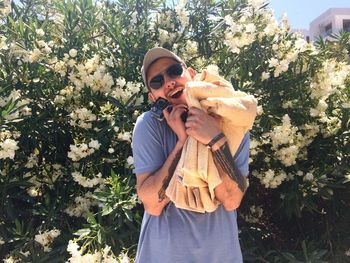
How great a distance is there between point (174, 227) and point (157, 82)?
517 mm

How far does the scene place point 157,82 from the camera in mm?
1590

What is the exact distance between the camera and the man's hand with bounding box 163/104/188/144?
1.43 metres

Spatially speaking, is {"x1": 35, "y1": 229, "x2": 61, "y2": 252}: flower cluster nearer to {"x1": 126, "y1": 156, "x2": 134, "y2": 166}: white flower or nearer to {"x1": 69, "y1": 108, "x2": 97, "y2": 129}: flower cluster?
{"x1": 126, "y1": 156, "x2": 134, "y2": 166}: white flower

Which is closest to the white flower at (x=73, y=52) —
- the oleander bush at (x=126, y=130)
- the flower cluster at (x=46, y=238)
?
the oleander bush at (x=126, y=130)

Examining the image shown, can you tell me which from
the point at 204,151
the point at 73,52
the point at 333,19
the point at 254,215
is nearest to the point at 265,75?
the point at 254,215

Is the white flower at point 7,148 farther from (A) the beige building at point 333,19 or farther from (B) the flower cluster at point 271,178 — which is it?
(A) the beige building at point 333,19

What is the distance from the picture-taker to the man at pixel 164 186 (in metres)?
1.41

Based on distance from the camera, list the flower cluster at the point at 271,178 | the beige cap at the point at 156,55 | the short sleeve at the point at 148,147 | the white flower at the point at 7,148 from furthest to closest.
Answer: the flower cluster at the point at 271,178
the white flower at the point at 7,148
the beige cap at the point at 156,55
the short sleeve at the point at 148,147

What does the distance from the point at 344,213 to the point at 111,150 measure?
181 cm

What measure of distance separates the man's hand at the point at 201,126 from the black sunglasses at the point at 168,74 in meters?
0.21

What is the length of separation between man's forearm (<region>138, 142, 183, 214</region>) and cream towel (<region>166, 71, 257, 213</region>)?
3 cm

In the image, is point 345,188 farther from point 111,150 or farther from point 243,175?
point 243,175

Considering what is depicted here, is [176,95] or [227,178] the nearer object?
[227,178]

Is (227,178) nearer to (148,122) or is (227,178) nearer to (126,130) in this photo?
(148,122)
